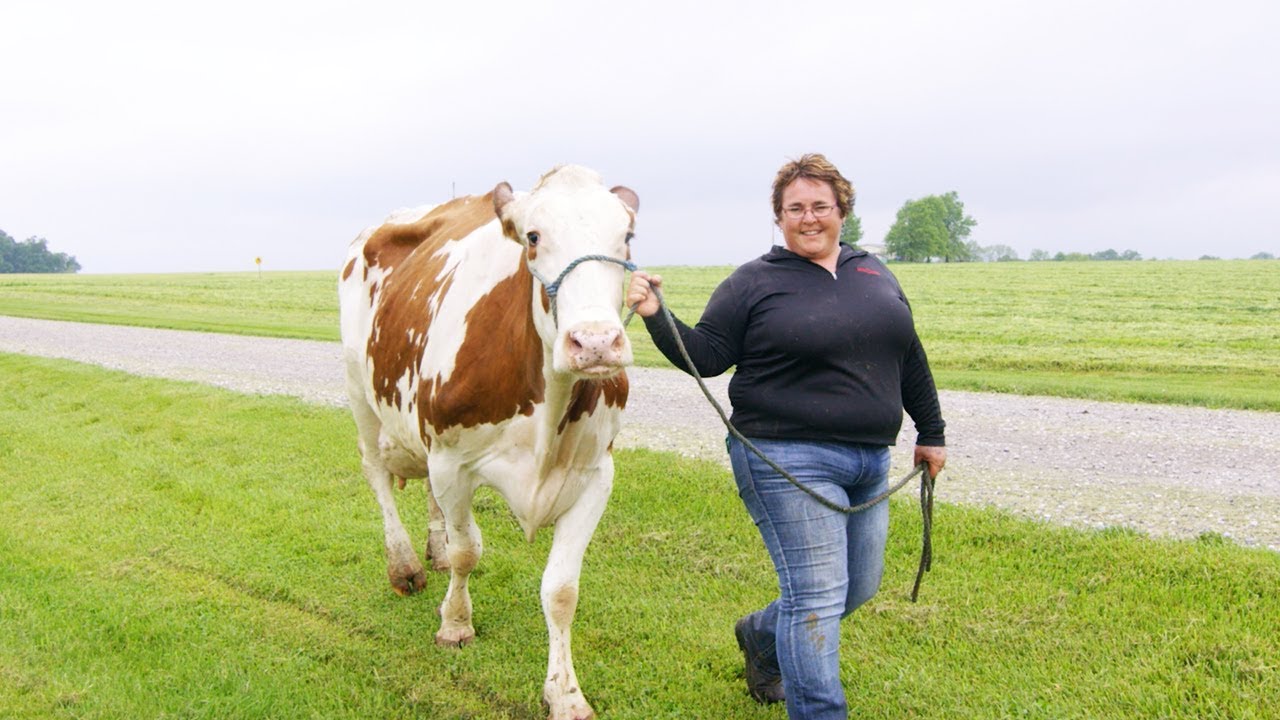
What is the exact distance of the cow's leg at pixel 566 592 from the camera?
4.16 metres

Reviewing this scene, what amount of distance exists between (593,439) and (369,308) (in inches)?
100

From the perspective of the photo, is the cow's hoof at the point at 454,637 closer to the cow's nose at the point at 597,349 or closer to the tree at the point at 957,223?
the cow's nose at the point at 597,349

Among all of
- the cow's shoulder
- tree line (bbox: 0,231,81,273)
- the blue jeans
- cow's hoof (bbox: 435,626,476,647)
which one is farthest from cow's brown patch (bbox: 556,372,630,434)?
tree line (bbox: 0,231,81,273)

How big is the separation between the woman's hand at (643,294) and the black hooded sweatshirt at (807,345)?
0.07 metres

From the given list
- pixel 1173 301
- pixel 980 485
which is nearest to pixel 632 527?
pixel 980 485

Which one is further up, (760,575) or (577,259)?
(577,259)

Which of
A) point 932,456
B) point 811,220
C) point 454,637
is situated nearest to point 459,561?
point 454,637

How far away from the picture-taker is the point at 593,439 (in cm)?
436

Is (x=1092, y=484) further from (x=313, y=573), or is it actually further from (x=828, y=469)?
(x=313, y=573)

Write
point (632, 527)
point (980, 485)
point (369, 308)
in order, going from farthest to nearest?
1. point (980, 485)
2. point (632, 527)
3. point (369, 308)

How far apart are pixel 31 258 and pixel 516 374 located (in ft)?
474

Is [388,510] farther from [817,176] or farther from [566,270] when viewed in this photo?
[817,176]

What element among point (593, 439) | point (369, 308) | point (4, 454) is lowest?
point (4, 454)

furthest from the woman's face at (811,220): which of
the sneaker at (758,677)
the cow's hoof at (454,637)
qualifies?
the cow's hoof at (454,637)
